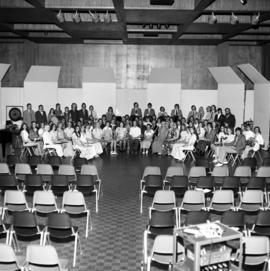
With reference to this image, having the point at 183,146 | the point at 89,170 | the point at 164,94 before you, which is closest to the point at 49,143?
the point at 183,146

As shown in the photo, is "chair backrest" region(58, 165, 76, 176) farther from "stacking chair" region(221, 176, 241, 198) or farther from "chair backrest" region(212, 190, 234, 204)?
"chair backrest" region(212, 190, 234, 204)

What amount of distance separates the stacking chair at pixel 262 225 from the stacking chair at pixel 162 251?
1.82m

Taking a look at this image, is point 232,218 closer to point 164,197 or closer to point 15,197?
point 164,197

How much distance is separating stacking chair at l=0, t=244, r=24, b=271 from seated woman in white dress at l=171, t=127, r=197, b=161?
11.0 meters

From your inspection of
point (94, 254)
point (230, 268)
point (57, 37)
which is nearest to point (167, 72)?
point (57, 37)

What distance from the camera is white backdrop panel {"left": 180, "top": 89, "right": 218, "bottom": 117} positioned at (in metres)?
24.2

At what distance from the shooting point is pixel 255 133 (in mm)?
15828

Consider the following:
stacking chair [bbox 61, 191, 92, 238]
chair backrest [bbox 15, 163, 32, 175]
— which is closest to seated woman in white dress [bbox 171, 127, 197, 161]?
chair backrest [bbox 15, 163, 32, 175]

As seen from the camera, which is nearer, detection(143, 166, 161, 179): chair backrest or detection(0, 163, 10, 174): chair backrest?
detection(143, 166, 161, 179): chair backrest

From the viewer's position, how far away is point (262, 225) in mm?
7898

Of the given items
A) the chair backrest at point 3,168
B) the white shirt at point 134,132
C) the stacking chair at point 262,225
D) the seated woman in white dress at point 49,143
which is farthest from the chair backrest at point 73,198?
the white shirt at point 134,132

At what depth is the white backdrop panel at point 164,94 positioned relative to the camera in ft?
74.8

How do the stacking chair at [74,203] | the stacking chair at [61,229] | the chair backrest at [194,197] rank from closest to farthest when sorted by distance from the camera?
the stacking chair at [61,229], the stacking chair at [74,203], the chair backrest at [194,197]

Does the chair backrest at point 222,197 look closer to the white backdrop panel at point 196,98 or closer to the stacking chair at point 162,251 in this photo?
the stacking chair at point 162,251
